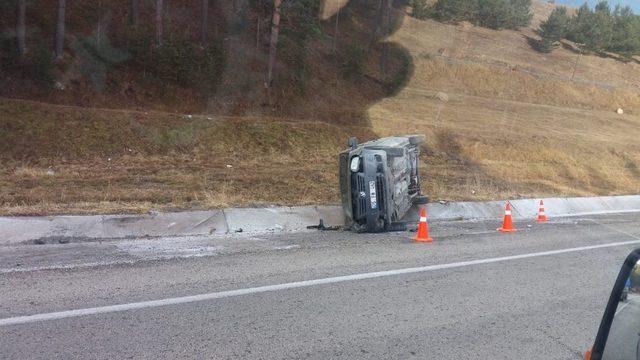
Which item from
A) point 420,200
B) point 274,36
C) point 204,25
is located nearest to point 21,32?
point 204,25

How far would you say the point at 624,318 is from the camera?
240cm

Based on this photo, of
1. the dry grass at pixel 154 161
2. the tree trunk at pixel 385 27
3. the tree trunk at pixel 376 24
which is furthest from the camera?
the tree trunk at pixel 376 24

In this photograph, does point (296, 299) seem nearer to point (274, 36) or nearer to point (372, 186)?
point (372, 186)

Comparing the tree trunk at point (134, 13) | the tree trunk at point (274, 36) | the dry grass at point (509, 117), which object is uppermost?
the tree trunk at point (134, 13)

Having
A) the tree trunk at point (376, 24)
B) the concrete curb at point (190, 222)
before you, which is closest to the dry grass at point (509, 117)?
the concrete curb at point (190, 222)

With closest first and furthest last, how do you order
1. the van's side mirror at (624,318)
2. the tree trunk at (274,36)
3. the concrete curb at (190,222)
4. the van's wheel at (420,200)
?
the van's side mirror at (624,318)
the concrete curb at (190,222)
the van's wheel at (420,200)
the tree trunk at (274,36)

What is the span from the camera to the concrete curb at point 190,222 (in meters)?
9.42

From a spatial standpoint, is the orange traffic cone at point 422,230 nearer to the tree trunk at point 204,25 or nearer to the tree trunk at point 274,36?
the tree trunk at point 274,36

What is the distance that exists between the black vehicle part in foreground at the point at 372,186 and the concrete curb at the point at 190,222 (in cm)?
135

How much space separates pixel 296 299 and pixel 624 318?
168 inches

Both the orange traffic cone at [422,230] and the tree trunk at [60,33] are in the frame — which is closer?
the orange traffic cone at [422,230]

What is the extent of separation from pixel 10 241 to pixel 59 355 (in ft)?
16.7

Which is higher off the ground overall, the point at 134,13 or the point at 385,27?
the point at 385,27

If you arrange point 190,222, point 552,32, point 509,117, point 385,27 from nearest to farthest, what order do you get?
point 190,222, point 509,117, point 385,27, point 552,32
